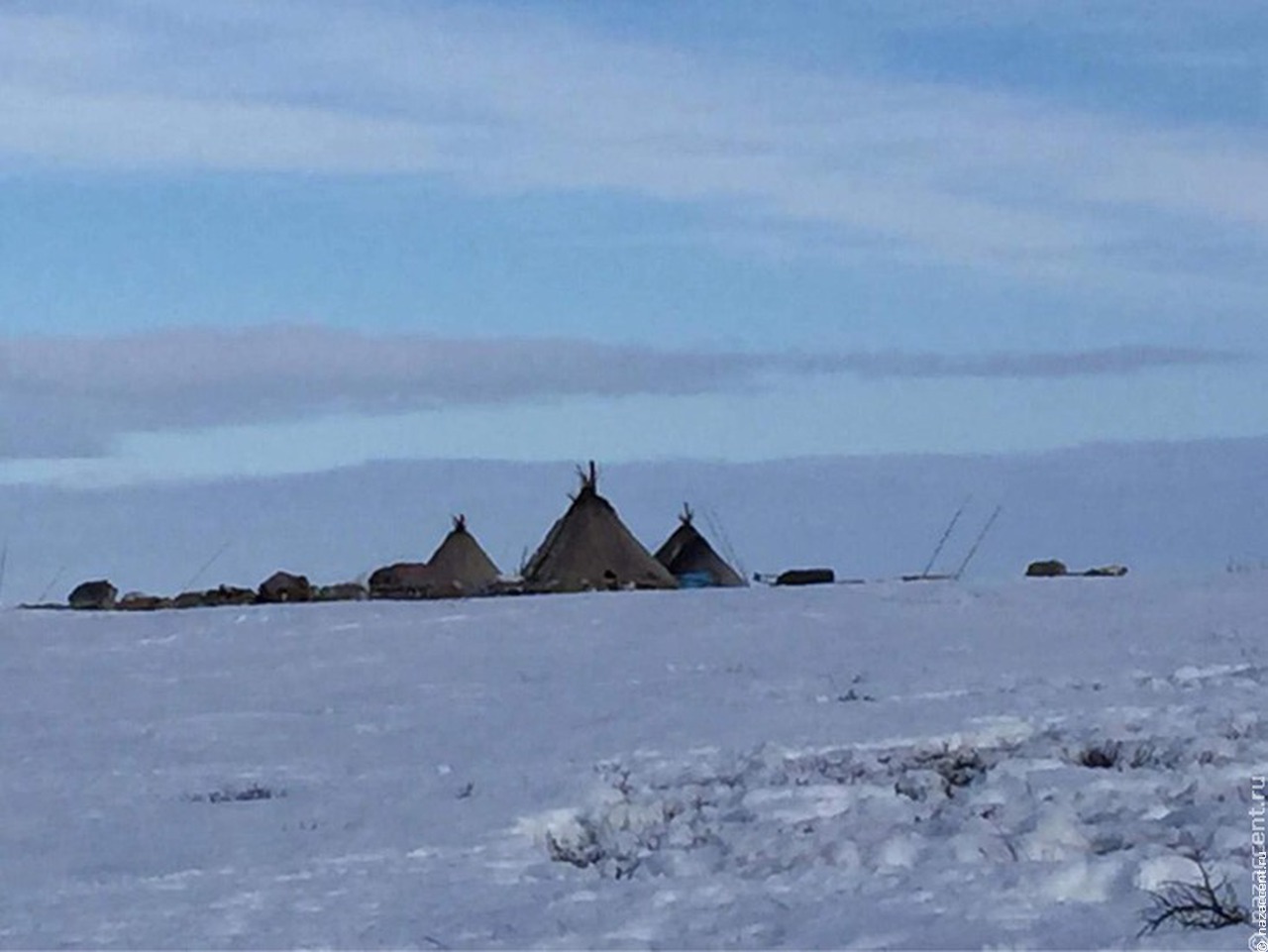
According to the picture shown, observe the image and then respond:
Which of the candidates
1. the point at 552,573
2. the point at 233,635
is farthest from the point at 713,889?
the point at 552,573

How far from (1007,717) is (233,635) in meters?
8.24

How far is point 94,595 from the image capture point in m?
22.5

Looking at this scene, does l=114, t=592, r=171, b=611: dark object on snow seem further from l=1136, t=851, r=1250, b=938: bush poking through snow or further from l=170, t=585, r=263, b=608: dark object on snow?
l=1136, t=851, r=1250, b=938: bush poking through snow

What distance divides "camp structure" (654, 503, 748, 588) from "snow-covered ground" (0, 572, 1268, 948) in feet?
32.2

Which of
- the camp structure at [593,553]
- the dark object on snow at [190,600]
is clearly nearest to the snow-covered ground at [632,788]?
the dark object on snow at [190,600]

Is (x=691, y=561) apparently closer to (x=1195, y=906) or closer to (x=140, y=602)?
(x=140, y=602)

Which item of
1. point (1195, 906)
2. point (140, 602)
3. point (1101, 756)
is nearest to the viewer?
point (1195, 906)

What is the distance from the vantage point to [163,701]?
43.1 ft

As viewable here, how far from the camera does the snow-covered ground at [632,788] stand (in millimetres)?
6289

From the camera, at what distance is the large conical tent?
2561cm

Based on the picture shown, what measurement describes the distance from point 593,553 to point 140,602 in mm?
5375

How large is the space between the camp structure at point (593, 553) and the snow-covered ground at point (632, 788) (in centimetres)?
843

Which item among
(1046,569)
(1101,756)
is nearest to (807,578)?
(1046,569)

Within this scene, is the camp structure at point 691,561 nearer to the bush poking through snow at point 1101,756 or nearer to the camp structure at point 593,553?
the camp structure at point 593,553
